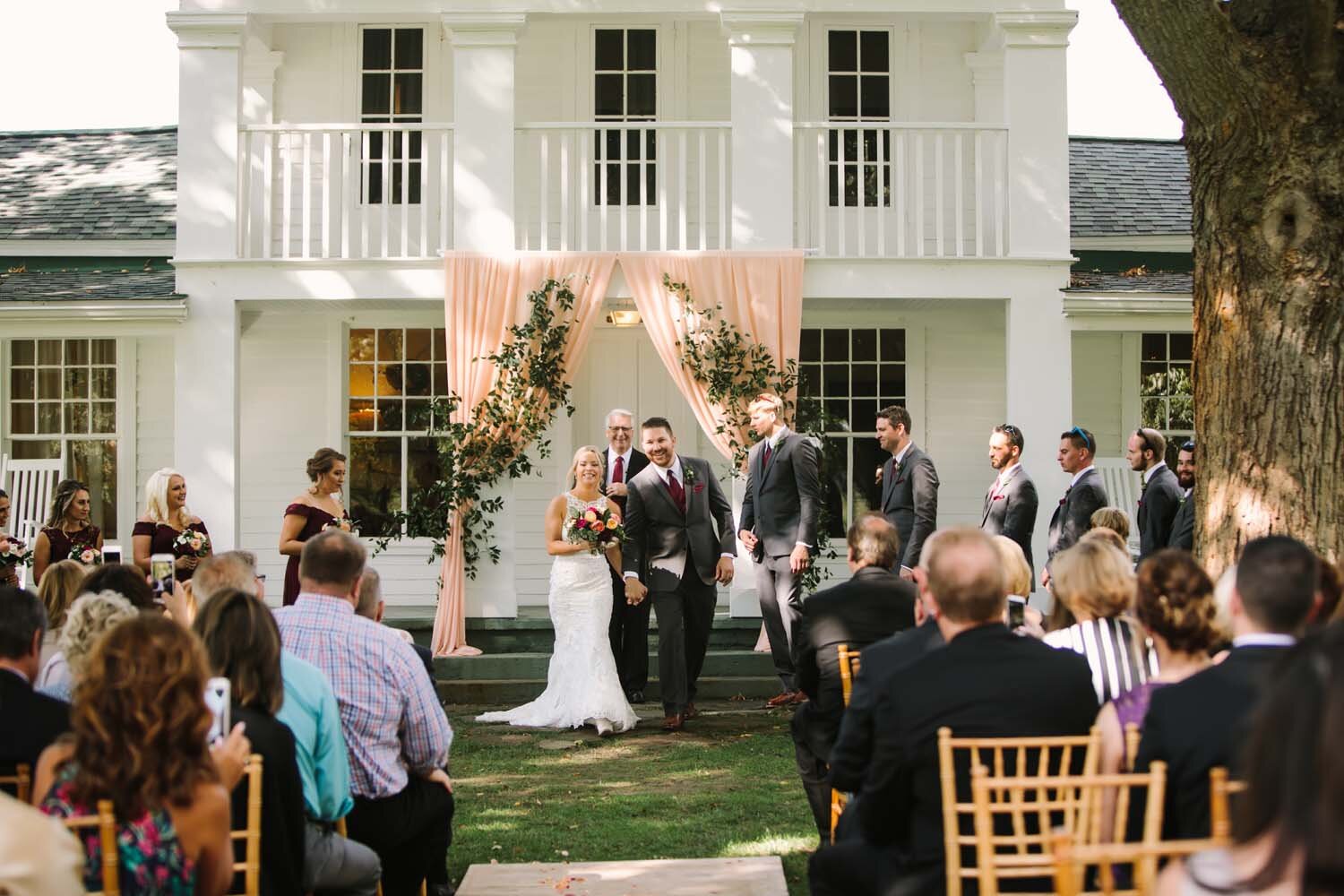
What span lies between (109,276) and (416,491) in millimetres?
3497

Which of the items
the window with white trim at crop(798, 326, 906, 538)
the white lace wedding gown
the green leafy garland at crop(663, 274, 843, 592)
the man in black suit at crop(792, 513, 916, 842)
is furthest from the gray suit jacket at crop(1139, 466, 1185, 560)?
the window with white trim at crop(798, 326, 906, 538)

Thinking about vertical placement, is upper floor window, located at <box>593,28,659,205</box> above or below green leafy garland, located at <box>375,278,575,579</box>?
above

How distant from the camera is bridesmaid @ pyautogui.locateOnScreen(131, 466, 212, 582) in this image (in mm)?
8984

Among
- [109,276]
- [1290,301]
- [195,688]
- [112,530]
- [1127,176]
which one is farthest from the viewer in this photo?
[1127,176]

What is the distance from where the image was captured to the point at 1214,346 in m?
6.34

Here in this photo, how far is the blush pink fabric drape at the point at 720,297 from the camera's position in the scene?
11.7 m

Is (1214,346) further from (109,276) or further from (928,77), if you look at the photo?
(109,276)

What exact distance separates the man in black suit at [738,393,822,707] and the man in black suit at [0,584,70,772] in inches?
250

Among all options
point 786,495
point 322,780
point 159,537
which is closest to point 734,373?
point 786,495

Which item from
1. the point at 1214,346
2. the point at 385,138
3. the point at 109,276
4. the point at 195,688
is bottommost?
the point at 195,688

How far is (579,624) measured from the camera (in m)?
9.67

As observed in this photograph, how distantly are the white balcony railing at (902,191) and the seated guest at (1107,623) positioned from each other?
698 centimetres

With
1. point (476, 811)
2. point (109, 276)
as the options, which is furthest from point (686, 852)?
point (109, 276)

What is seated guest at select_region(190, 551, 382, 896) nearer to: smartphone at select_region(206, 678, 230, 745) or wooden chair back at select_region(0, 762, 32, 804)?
smartphone at select_region(206, 678, 230, 745)
